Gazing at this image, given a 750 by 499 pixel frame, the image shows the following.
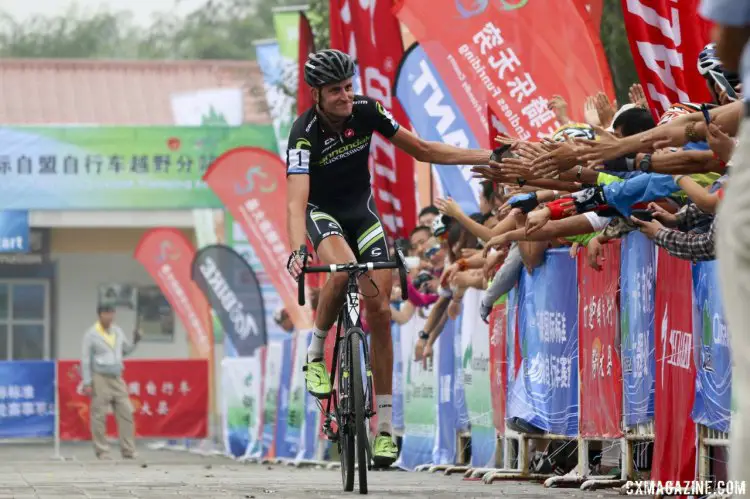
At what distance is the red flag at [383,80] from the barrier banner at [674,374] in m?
7.91

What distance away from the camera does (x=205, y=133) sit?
35.3 metres

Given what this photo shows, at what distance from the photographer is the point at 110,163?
115 feet

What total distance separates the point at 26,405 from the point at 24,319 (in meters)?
18.7

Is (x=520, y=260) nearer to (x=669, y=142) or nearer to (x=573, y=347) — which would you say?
(x=573, y=347)

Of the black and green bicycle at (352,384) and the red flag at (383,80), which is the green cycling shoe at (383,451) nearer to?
the black and green bicycle at (352,384)

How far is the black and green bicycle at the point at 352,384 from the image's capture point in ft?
28.6

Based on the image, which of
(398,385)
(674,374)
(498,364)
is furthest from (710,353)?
(398,385)

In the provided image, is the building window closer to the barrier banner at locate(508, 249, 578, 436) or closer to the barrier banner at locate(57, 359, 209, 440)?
the barrier banner at locate(57, 359, 209, 440)

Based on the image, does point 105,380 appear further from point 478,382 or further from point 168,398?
point 478,382

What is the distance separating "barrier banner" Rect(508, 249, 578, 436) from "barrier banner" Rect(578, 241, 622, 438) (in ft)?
0.64

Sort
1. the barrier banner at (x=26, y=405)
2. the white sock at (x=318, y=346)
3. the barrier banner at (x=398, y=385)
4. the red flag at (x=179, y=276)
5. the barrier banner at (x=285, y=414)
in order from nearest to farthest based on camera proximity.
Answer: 1. the white sock at (x=318, y=346)
2. the barrier banner at (x=398, y=385)
3. the barrier banner at (x=285, y=414)
4. the barrier banner at (x=26, y=405)
5. the red flag at (x=179, y=276)

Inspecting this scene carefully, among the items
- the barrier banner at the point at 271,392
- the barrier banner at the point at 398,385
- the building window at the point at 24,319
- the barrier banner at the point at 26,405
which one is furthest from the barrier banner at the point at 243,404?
the building window at the point at 24,319

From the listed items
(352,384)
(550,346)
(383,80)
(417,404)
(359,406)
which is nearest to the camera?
(359,406)

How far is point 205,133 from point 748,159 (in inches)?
1262
